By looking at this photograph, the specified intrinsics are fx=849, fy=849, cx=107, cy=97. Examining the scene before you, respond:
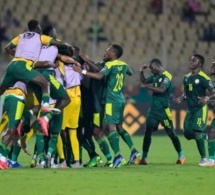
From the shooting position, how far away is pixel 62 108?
12414 millimetres

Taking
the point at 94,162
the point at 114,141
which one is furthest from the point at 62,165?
the point at 114,141

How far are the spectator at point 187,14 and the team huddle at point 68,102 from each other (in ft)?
38.0

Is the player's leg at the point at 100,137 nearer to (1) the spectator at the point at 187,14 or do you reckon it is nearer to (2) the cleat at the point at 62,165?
(2) the cleat at the point at 62,165

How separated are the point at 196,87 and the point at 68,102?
8.80 feet

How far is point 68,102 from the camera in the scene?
1238 centimetres

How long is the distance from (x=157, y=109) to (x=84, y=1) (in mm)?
11777

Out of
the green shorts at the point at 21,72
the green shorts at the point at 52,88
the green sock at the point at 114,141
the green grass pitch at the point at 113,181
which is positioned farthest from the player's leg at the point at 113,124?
the green shorts at the point at 21,72

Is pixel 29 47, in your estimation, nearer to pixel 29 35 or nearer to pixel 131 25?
pixel 29 35

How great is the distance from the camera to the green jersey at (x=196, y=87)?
1400 cm

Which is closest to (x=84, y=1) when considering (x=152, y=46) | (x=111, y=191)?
(x=152, y=46)

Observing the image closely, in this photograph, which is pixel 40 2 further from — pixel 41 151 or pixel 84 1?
pixel 41 151

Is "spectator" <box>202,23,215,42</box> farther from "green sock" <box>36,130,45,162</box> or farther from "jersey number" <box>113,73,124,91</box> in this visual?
"green sock" <box>36,130,45,162</box>

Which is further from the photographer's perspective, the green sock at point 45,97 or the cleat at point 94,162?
the cleat at point 94,162

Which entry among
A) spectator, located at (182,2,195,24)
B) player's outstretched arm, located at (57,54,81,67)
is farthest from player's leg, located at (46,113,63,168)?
spectator, located at (182,2,195,24)
